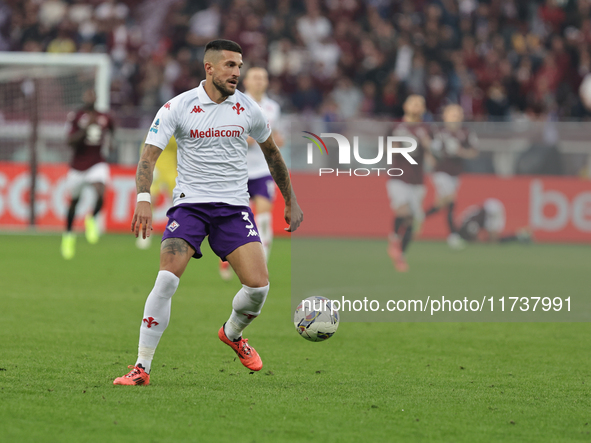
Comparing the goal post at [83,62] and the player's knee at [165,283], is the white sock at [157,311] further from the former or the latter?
the goal post at [83,62]

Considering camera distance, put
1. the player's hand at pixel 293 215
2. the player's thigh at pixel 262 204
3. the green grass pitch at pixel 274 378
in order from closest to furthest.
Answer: the green grass pitch at pixel 274 378
the player's hand at pixel 293 215
the player's thigh at pixel 262 204

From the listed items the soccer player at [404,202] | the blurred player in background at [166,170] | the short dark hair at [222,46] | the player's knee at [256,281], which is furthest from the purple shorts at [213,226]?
the blurred player in background at [166,170]

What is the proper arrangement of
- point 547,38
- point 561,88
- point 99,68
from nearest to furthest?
point 99,68 < point 561,88 < point 547,38

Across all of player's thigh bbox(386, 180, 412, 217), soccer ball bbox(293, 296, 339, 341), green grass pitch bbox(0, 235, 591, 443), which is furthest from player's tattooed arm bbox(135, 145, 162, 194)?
player's thigh bbox(386, 180, 412, 217)

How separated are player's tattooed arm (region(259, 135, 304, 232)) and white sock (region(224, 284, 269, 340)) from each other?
49 cm

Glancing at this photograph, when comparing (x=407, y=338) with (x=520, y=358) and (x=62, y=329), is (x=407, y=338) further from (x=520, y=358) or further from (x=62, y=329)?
(x=62, y=329)

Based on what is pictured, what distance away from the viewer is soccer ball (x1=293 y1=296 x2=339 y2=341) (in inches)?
267

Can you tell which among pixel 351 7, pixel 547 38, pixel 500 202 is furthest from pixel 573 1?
pixel 500 202

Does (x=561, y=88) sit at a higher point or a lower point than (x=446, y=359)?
higher

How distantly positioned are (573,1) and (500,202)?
24.8 ft

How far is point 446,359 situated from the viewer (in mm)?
6762

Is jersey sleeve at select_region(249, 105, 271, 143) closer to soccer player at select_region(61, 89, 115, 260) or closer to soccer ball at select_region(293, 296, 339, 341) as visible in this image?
soccer ball at select_region(293, 296, 339, 341)

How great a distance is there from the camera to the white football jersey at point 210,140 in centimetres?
577

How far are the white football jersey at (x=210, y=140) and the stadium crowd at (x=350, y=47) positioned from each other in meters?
14.2
